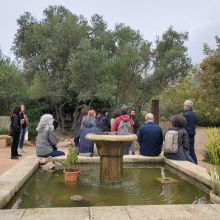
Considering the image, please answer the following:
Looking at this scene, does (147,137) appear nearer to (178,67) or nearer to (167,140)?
(167,140)

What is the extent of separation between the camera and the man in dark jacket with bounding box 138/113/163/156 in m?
9.44

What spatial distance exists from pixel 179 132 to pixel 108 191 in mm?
2734

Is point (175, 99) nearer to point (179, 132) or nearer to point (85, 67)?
point (85, 67)

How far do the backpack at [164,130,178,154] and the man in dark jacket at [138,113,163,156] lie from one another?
2.00 feet

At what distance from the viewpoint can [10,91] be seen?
2592 cm

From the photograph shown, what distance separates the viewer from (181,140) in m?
8.70

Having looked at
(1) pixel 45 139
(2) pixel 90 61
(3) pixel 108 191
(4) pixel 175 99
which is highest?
(2) pixel 90 61

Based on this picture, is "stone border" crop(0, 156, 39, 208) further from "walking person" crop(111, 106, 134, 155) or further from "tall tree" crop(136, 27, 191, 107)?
"tall tree" crop(136, 27, 191, 107)

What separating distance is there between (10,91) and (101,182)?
19779 millimetres

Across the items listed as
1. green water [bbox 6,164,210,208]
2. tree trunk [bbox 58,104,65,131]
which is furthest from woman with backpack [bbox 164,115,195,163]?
tree trunk [bbox 58,104,65,131]

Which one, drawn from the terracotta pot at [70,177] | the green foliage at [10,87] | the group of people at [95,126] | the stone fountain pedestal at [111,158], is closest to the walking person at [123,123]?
the group of people at [95,126]

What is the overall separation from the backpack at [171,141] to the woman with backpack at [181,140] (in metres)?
0.08

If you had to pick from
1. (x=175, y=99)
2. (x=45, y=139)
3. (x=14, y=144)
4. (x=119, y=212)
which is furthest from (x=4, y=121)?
Answer: (x=119, y=212)

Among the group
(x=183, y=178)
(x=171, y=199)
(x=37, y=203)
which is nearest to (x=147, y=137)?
(x=183, y=178)
